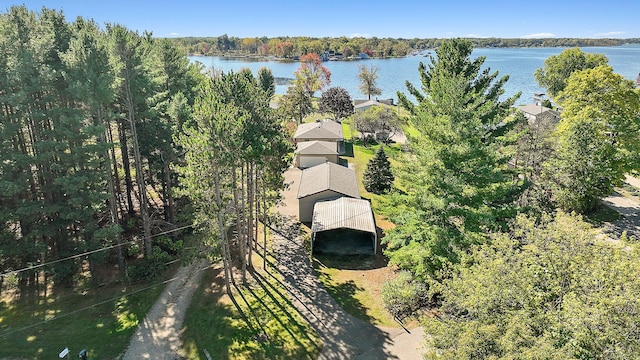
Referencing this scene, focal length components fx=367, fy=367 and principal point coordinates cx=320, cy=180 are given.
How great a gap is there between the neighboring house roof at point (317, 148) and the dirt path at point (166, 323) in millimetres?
18634

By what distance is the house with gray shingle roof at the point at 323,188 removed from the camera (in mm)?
26953

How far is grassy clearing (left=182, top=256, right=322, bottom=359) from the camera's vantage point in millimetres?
15773

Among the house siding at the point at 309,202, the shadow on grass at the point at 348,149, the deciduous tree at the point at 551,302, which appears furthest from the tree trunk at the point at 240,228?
the shadow on grass at the point at 348,149

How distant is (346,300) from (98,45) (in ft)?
59.8

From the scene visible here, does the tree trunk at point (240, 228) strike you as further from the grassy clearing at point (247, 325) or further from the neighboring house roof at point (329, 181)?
the neighboring house roof at point (329, 181)

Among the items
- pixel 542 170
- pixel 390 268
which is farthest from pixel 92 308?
pixel 542 170

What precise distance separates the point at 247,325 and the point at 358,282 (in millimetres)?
6524

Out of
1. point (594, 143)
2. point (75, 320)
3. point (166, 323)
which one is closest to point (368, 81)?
point (594, 143)

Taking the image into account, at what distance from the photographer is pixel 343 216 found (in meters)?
23.6

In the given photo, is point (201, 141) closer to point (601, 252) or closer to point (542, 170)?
point (601, 252)

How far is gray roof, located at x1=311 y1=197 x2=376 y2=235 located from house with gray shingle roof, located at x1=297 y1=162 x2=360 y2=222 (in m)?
0.90

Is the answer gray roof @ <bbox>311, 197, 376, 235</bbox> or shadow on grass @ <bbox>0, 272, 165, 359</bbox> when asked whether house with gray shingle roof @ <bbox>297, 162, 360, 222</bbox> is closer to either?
gray roof @ <bbox>311, 197, 376, 235</bbox>

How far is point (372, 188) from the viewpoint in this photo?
32688 millimetres

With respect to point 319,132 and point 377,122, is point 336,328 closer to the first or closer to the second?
point 319,132
